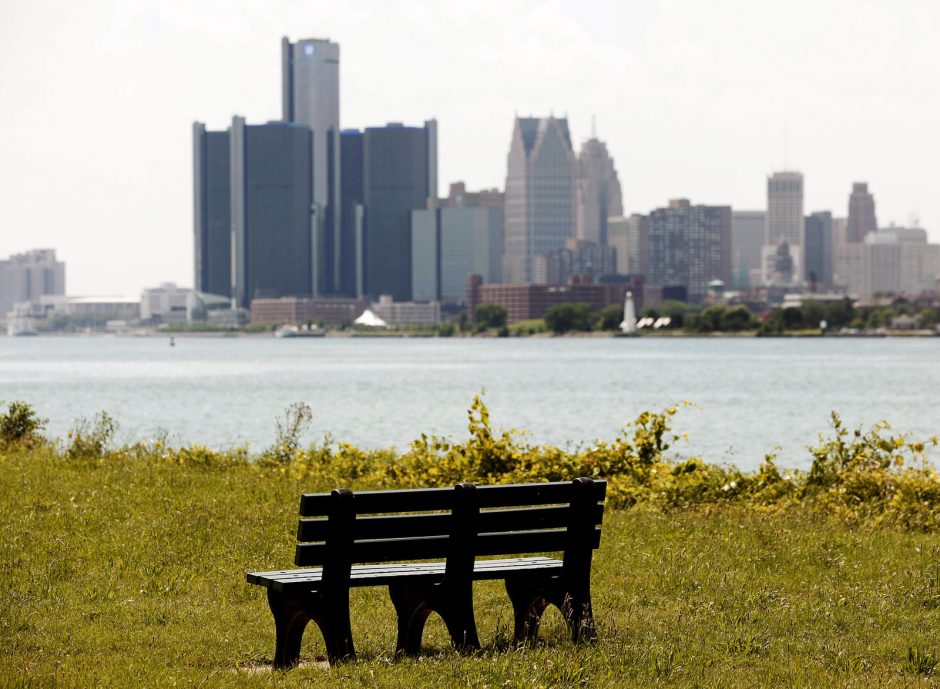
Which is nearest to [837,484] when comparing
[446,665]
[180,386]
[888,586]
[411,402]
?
[888,586]

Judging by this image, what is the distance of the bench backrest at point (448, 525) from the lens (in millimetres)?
9633

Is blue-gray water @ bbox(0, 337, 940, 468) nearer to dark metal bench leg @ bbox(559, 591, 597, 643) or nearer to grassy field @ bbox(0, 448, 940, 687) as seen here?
grassy field @ bbox(0, 448, 940, 687)

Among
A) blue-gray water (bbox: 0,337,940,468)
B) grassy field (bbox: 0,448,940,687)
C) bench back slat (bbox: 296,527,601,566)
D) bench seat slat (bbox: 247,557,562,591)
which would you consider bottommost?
blue-gray water (bbox: 0,337,940,468)

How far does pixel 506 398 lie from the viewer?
80688 mm

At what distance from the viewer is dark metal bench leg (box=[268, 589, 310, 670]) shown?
966 centimetres

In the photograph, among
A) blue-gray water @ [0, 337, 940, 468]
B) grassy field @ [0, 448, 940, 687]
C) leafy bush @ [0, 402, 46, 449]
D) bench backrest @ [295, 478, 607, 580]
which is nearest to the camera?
grassy field @ [0, 448, 940, 687]

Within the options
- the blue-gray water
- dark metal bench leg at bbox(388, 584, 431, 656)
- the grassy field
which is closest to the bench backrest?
dark metal bench leg at bbox(388, 584, 431, 656)

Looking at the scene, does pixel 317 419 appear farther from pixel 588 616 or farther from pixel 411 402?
pixel 588 616

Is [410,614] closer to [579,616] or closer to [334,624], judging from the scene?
[334,624]

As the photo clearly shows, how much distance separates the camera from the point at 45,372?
409 ft

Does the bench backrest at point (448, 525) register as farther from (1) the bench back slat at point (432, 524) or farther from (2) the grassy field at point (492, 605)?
(2) the grassy field at point (492, 605)

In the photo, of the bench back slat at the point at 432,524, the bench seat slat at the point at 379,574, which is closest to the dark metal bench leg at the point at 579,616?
the bench seat slat at the point at 379,574

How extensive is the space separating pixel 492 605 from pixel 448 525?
201 cm

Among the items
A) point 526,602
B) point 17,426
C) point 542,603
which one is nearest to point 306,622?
point 526,602
